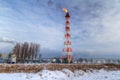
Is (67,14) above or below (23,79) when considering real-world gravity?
above

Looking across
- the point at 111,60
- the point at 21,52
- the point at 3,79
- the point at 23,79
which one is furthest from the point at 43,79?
the point at 21,52

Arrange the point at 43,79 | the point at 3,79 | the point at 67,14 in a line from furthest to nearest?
the point at 67,14 → the point at 43,79 → the point at 3,79

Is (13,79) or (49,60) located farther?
(49,60)

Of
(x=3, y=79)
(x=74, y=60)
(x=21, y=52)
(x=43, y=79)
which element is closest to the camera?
(x=3, y=79)

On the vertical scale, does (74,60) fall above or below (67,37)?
below

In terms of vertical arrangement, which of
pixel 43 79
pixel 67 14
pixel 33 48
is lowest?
pixel 43 79

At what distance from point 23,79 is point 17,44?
7172 cm

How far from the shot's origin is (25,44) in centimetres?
8425

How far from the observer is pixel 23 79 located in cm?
1344

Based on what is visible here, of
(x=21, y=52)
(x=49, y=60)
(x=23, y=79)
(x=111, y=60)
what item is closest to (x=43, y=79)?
(x=23, y=79)

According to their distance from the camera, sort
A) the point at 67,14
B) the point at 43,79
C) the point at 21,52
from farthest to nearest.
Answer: the point at 21,52 < the point at 67,14 < the point at 43,79

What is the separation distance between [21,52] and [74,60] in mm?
36891

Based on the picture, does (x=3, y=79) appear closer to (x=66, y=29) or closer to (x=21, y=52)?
(x=66, y=29)

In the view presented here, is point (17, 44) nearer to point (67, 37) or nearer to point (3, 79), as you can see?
point (67, 37)
